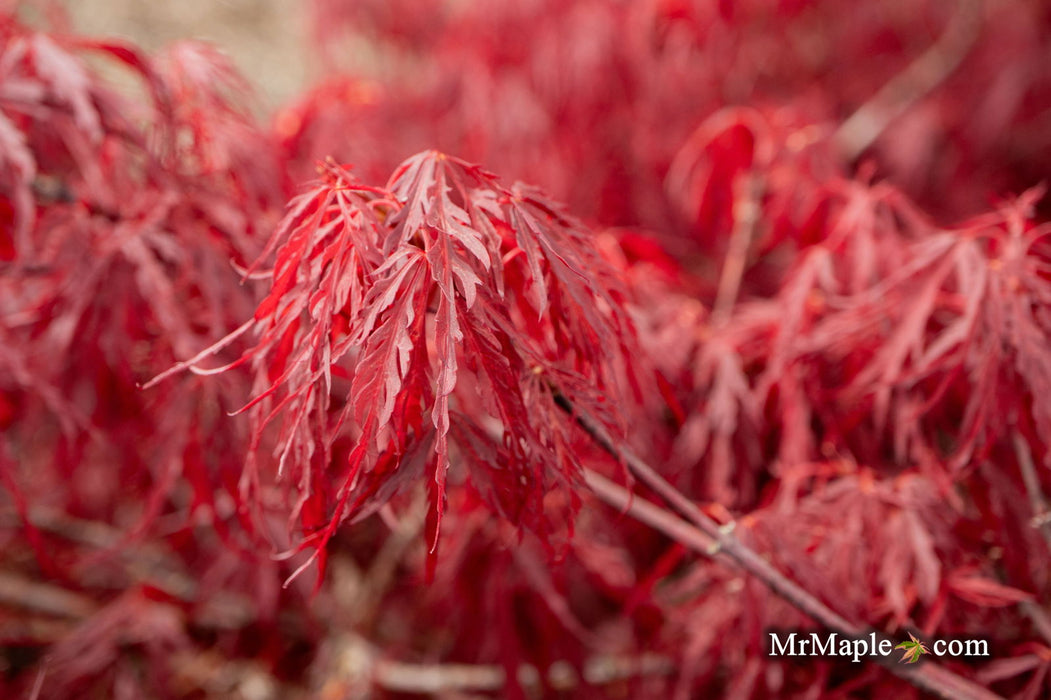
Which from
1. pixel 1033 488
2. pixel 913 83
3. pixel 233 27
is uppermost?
pixel 233 27

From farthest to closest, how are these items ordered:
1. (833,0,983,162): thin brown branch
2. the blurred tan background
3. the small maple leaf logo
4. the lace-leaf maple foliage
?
the blurred tan background, (833,0,983,162): thin brown branch, the small maple leaf logo, the lace-leaf maple foliage

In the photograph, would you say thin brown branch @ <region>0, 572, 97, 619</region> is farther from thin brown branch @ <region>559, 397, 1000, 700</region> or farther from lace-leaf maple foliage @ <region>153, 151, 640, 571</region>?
thin brown branch @ <region>559, 397, 1000, 700</region>

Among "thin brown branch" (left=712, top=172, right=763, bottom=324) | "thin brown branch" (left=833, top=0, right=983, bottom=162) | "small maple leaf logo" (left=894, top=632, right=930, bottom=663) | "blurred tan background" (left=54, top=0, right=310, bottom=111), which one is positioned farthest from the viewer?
"blurred tan background" (left=54, top=0, right=310, bottom=111)

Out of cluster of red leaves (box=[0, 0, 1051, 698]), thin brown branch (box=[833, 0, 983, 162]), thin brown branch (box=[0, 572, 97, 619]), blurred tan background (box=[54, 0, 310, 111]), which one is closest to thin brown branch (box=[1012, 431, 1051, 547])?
cluster of red leaves (box=[0, 0, 1051, 698])

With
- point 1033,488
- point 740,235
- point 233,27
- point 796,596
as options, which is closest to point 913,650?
point 796,596

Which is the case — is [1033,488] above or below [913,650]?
above

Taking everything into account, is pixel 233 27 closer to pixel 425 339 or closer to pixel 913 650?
pixel 425 339

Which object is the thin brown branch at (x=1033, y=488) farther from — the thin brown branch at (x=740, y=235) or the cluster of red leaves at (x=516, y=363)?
the thin brown branch at (x=740, y=235)

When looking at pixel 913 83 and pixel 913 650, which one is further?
pixel 913 83

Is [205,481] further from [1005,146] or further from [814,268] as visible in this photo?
[1005,146]
